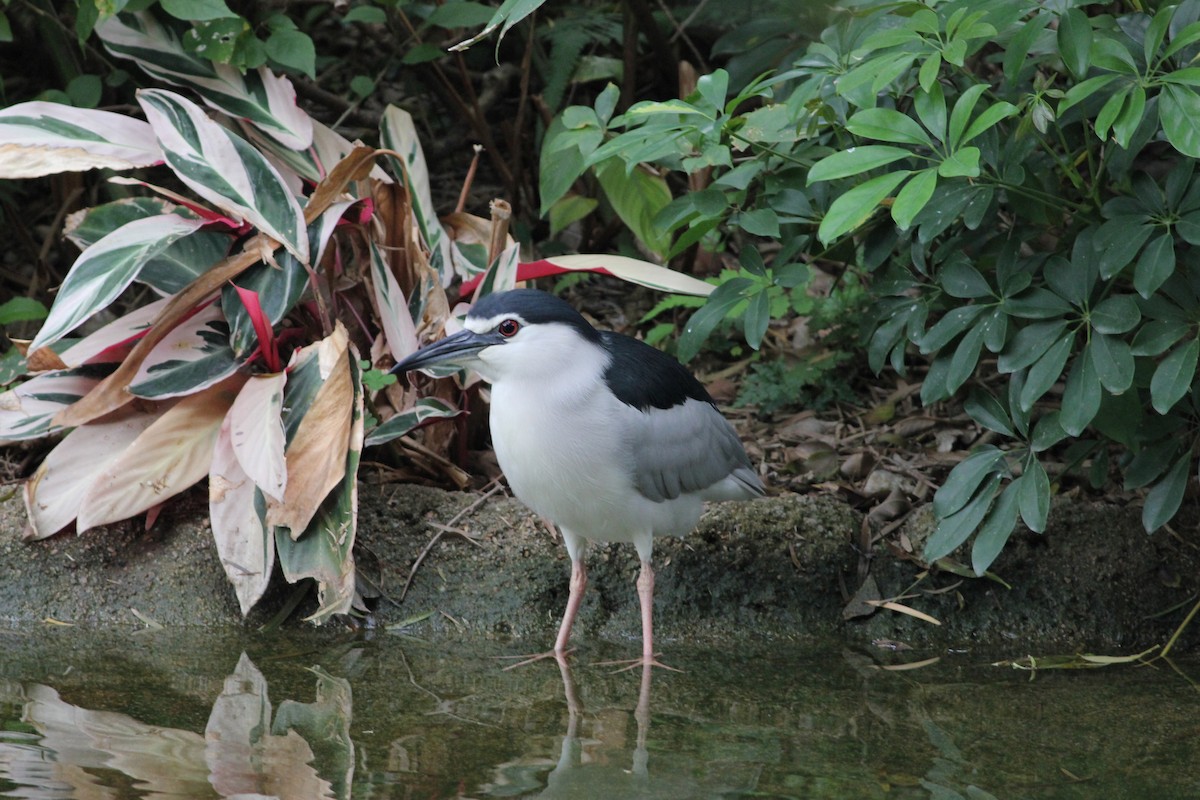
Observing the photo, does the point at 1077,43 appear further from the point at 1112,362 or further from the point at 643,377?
the point at 643,377

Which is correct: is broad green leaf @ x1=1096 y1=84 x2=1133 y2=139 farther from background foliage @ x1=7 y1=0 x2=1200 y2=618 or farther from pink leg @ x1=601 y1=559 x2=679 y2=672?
pink leg @ x1=601 y1=559 x2=679 y2=672

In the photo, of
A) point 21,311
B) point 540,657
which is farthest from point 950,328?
point 21,311

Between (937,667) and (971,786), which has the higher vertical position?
(971,786)

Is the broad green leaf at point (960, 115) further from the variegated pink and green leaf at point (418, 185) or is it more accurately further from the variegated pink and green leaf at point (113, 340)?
the variegated pink and green leaf at point (113, 340)

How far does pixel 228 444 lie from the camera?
4.04 meters

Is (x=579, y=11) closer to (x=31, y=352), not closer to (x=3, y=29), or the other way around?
(x=3, y=29)

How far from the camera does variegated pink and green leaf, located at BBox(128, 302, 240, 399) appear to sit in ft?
13.6

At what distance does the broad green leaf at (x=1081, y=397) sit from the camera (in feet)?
10.9

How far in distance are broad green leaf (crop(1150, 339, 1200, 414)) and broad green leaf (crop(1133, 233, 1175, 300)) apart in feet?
0.71

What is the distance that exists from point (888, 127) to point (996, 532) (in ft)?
4.19

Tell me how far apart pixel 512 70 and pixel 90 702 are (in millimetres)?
4336

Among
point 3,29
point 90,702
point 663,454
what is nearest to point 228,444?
point 90,702

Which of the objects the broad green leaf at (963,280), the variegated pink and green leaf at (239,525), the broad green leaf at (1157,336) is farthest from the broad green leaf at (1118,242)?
the variegated pink and green leaf at (239,525)

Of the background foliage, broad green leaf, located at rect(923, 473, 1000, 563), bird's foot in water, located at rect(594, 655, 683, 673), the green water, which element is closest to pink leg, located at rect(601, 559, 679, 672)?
bird's foot in water, located at rect(594, 655, 683, 673)
